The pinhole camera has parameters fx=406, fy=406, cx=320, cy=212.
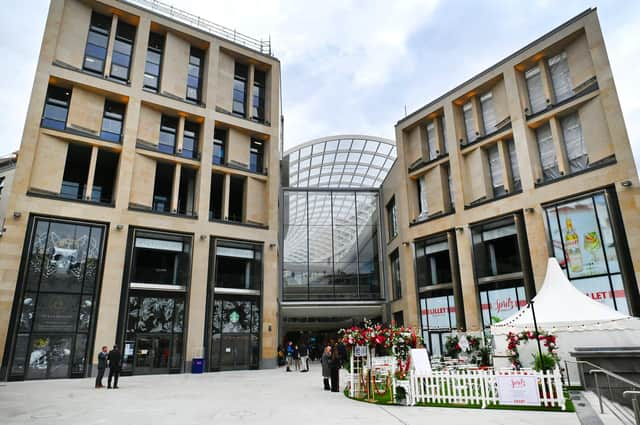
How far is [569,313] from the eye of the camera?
12203mm

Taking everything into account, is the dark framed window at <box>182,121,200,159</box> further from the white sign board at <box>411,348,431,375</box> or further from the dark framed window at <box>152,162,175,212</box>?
the white sign board at <box>411,348,431,375</box>

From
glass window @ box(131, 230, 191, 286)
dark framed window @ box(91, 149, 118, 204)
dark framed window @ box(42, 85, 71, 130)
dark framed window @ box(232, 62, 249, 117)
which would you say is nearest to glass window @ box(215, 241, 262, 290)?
glass window @ box(131, 230, 191, 286)

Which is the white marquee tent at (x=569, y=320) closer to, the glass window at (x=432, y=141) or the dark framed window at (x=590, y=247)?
the dark framed window at (x=590, y=247)

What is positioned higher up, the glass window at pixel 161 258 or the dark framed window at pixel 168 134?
the dark framed window at pixel 168 134

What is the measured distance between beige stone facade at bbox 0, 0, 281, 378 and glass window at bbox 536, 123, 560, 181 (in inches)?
704

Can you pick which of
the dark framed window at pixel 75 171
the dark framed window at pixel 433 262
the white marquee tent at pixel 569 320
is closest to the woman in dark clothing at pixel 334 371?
the white marquee tent at pixel 569 320

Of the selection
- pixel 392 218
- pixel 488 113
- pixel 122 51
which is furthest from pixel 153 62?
pixel 488 113

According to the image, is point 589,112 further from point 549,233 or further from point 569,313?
point 569,313

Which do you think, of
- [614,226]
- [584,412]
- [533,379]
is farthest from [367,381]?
[614,226]

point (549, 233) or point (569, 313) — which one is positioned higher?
point (549, 233)

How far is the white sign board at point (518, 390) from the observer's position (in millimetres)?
10289

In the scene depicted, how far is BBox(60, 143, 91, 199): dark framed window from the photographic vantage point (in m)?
24.5

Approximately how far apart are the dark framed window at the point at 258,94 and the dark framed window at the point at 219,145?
9.38 ft

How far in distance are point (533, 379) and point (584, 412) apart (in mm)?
1406
